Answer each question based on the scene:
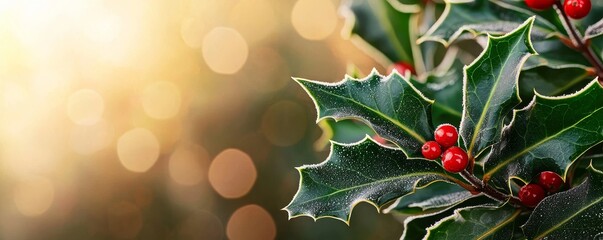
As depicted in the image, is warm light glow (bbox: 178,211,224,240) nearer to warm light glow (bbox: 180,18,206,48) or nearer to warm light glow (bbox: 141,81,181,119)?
warm light glow (bbox: 141,81,181,119)

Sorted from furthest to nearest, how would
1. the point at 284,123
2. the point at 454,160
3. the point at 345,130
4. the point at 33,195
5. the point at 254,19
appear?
the point at 33,195 < the point at 254,19 < the point at 284,123 < the point at 345,130 < the point at 454,160

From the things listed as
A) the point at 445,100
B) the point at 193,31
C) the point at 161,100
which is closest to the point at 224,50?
the point at 193,31

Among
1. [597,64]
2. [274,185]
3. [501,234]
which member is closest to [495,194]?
[501,234]

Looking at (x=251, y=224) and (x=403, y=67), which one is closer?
(x=403, y=67)

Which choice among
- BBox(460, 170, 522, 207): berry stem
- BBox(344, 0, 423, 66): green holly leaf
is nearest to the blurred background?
BBox(344, 0, 423, 66): green holly leaf

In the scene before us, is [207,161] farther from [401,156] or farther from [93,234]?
[401,156]

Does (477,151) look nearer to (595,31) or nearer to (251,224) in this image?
(595,31)
